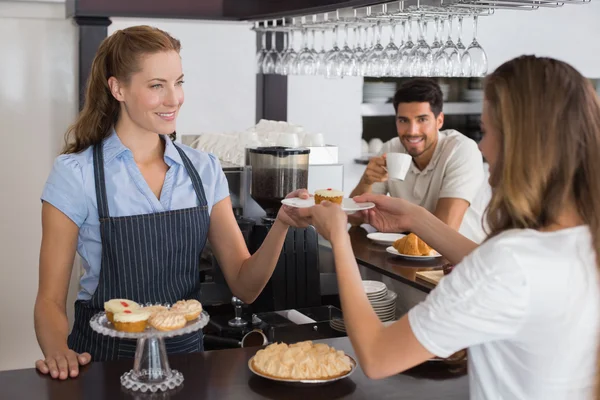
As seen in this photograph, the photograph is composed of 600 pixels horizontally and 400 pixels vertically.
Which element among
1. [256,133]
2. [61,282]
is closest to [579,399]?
[61,282]

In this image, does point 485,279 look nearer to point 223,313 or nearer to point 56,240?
point 56,240

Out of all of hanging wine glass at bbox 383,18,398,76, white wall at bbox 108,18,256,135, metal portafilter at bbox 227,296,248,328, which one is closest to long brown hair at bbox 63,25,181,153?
metal portafilter at bbox 227,296,248,328

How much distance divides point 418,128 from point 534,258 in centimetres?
289

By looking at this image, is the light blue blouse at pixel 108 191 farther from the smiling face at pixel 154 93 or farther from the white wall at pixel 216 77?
the white wall at pixel 216 77

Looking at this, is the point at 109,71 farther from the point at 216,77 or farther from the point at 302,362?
the point at 216,77

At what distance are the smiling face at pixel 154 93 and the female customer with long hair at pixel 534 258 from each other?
1056 millimetres

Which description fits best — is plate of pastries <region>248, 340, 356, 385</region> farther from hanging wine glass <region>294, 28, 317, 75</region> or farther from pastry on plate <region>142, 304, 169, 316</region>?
hanging wine glass <region>294, 28, 317, 75</region>

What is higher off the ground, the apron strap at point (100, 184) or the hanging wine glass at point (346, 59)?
the hanging wine glass at point (346, 59)

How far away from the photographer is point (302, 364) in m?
1.86

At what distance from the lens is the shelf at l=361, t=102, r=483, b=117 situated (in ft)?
21.7

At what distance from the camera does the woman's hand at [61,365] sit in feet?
6.16

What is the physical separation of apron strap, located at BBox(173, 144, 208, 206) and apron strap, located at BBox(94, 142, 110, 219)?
253 mm

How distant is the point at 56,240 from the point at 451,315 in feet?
4.01

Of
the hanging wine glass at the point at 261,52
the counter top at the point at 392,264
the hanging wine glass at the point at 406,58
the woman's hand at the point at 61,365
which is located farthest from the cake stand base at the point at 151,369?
the hanging wine glass at the point at 261,52
